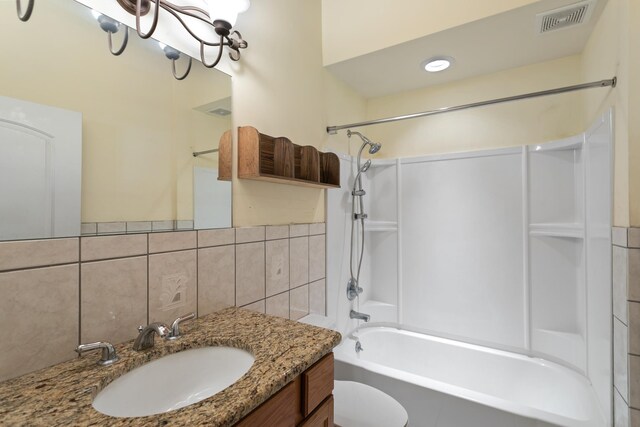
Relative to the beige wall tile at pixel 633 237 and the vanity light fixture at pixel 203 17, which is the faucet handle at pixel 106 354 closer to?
the vanity light fixture at pixel 203 17

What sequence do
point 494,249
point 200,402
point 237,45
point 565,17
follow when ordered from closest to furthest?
1. point 200,402
2. point 237,45
3. point 565,17
4. point 494,249

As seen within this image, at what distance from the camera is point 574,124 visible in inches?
73.9

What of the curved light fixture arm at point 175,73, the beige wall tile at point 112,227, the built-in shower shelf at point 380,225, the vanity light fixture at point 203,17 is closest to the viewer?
the beige wall tile at point 112,227

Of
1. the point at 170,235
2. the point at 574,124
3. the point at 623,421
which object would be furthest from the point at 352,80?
the point at 623,421

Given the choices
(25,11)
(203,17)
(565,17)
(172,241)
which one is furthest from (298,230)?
(565,17)

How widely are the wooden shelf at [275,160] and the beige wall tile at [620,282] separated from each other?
139cm

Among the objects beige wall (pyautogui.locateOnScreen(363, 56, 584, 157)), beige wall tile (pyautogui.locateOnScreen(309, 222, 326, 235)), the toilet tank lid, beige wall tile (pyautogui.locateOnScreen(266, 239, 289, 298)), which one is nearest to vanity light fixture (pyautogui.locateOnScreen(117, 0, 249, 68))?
beige wall tile (pyautogui.locateOnScreen(266, 239, 289, 298))

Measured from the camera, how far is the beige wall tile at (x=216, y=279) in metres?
1.18

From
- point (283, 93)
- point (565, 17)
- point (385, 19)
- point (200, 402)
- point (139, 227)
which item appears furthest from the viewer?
point (385, 19)

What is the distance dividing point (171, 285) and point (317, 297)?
99 centimetres

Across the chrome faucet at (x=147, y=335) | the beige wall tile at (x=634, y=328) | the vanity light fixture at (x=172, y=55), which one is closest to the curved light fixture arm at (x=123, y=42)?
the vanity light fixture at (x=172, y=55)

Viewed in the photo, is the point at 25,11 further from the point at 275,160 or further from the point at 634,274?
the point at 634,274

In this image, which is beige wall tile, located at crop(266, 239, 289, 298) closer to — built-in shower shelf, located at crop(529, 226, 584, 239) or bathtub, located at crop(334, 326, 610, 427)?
bathtub, located at crop(334, 326, 610, 427)

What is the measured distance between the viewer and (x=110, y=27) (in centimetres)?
94
